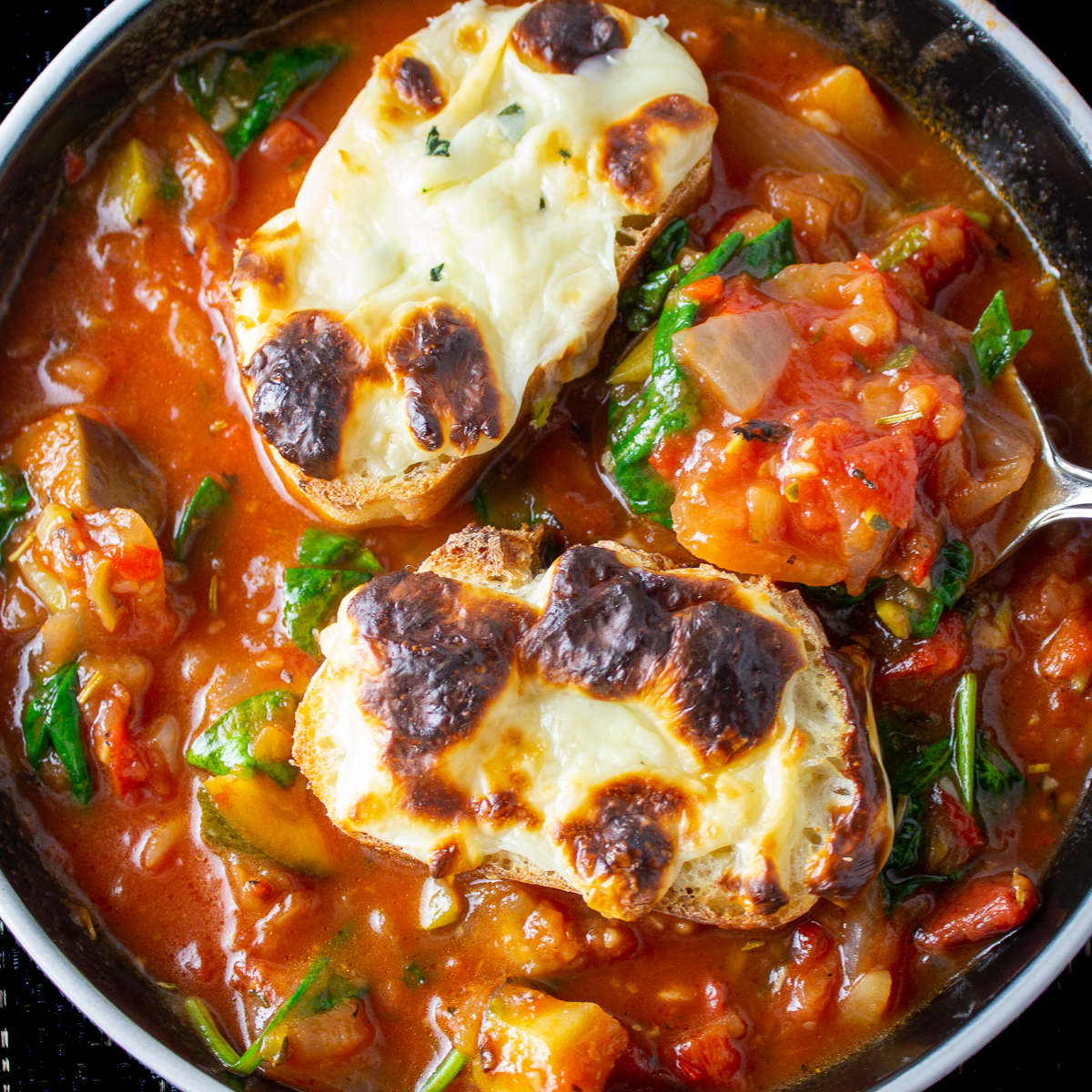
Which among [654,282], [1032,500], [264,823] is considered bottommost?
[264,823]

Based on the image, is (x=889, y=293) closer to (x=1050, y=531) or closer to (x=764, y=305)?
(x=764, y=305)

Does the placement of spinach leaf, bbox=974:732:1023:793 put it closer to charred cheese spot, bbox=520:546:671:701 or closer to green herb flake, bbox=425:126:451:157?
charred cheese spot, bbox=520:546:671:701

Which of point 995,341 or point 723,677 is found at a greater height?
point 995,341

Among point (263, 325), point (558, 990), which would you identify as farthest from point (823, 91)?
point (558, 990)

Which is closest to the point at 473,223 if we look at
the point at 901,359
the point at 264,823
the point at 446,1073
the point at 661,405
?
the point at 661,405

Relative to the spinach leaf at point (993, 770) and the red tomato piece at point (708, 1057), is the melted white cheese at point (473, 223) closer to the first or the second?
the spinach leaf at point (993, 770)

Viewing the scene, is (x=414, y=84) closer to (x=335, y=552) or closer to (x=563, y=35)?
(x=563, y=35)
